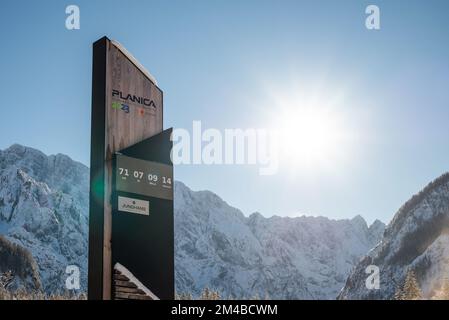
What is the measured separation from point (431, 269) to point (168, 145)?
130 meters

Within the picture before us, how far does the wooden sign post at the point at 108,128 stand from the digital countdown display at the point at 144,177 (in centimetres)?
22

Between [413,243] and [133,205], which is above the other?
[133,205]

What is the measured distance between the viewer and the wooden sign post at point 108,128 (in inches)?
508

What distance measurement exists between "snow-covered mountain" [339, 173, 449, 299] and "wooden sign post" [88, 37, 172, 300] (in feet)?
429

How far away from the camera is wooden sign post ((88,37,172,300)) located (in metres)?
12.9

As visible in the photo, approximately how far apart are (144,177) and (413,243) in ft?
495

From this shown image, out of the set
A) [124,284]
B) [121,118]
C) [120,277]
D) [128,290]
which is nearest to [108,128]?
[121,118]

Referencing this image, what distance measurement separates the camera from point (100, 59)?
13562 mm

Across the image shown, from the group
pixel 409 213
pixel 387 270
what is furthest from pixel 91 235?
pixel 409 213

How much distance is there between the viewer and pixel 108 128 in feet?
43.7

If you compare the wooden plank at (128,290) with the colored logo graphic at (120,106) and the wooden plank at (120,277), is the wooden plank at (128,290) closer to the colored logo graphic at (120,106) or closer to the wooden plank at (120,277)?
the wooden plank at (120,277)

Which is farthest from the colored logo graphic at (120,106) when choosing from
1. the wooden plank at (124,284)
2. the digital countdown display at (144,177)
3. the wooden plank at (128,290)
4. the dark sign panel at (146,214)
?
the wooden plank at (128,290)

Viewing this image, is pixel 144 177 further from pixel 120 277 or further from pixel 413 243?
pixel 413 243

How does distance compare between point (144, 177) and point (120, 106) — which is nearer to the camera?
point (120, 106)
